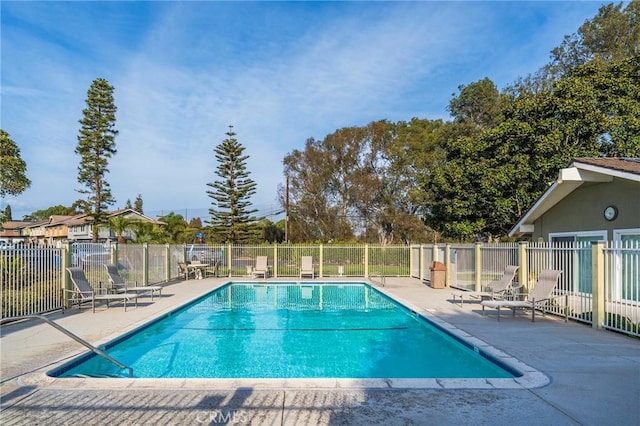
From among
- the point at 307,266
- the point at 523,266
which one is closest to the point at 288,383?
the point at 523,266

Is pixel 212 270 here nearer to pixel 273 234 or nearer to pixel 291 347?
pixel 291 347

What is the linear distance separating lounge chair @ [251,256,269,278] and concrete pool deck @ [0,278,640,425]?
12433mm

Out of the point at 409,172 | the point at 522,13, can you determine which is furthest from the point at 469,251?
the point at 409,172

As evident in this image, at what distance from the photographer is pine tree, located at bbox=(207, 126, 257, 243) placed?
2786cm

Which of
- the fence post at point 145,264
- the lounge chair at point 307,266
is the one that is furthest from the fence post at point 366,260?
the fence post at point 145,264

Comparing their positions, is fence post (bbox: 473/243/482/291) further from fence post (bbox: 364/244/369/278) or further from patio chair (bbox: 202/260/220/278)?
patio chair (bbox: 202/260/220/278)

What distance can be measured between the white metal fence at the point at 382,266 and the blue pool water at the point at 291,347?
7.88 ft

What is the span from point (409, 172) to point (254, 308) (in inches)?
895

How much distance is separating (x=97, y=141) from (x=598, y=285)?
26960mm

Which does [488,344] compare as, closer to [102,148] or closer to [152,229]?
[152,229]

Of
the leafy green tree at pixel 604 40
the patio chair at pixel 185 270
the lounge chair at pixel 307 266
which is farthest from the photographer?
the leafy green tree at pixel 604 40

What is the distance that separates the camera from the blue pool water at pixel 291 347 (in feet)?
19.6

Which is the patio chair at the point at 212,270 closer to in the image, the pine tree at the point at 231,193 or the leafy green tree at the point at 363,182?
the pine tree at the point at 231,193

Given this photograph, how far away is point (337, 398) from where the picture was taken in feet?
13.3
